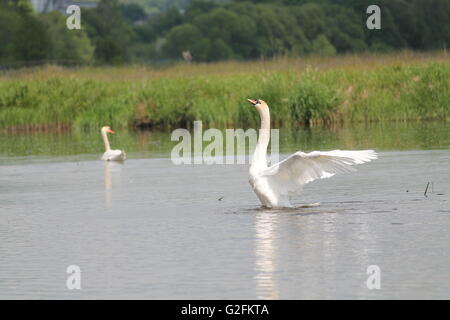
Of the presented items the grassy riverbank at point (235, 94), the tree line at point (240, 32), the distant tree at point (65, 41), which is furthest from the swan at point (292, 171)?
the distant tree at point (65, 41)

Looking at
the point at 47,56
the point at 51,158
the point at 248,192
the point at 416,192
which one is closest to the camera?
the point at 416,192

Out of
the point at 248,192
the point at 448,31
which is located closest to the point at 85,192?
the point at 248,192

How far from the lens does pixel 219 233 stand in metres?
11.3

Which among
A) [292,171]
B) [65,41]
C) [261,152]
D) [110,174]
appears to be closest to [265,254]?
[292,171]

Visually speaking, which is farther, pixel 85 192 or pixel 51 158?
pixel 51 158

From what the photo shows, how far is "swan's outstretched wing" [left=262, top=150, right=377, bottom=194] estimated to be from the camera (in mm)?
12508

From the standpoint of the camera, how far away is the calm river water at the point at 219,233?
8.96m

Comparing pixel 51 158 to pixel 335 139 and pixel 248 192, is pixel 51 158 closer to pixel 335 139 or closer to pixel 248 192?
pixel 335 139

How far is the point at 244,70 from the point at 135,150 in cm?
1164

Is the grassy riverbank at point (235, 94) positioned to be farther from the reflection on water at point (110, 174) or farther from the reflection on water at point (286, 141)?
the reflection on water at point (110, 174)

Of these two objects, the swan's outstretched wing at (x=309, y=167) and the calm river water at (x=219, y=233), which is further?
the swan's outstretched wing at (x=309, y=167)

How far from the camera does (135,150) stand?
22719mm

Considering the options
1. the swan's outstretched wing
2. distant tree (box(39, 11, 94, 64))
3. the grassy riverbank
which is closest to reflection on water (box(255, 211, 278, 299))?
the swan's outstretched wing

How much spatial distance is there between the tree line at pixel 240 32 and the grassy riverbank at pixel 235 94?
2350 cm
